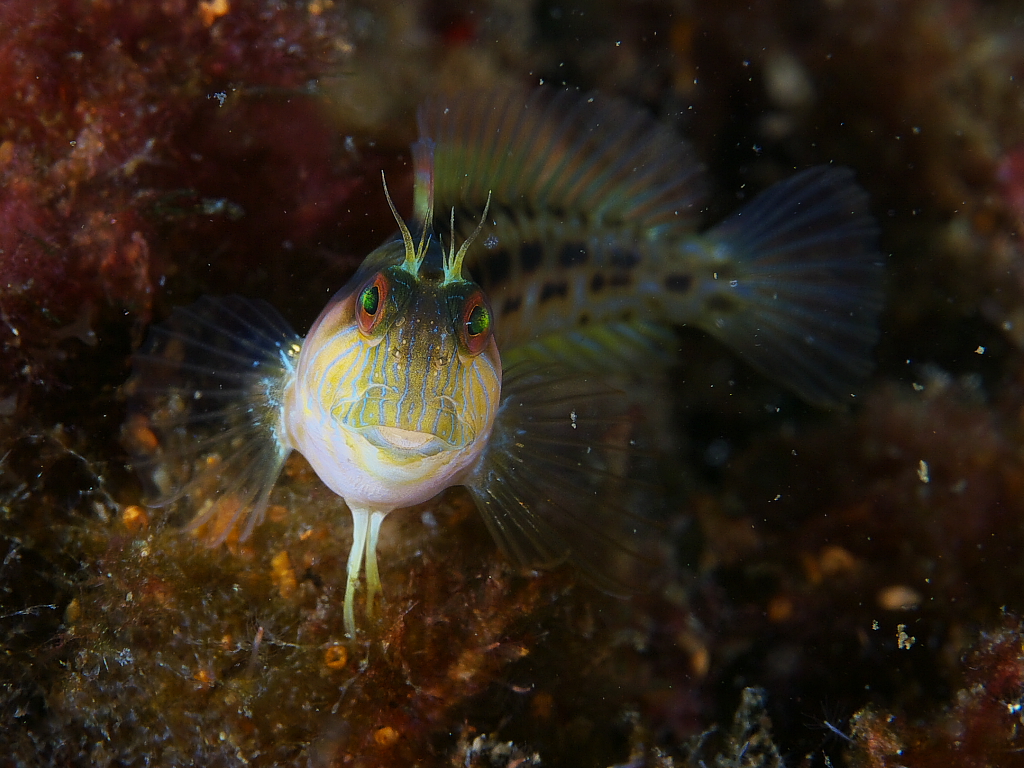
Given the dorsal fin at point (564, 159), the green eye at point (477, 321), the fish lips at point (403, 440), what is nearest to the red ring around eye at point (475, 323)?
the green eye at point (477, 321)

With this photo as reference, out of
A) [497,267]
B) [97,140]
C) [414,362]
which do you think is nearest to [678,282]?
[497,267]

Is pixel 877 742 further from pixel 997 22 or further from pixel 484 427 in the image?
pixel 997 22

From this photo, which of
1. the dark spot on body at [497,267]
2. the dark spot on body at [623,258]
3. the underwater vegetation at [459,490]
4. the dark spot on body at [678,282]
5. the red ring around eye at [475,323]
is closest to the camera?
the red ring around eye at [475,323]

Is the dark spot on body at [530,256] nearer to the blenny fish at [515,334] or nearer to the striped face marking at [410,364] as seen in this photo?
the blenny fish at [515,334]

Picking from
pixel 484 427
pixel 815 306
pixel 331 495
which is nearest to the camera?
pixel 484 427

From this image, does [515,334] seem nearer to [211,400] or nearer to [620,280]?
[620,280]

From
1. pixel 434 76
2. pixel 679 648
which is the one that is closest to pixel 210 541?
pixel 679 648
